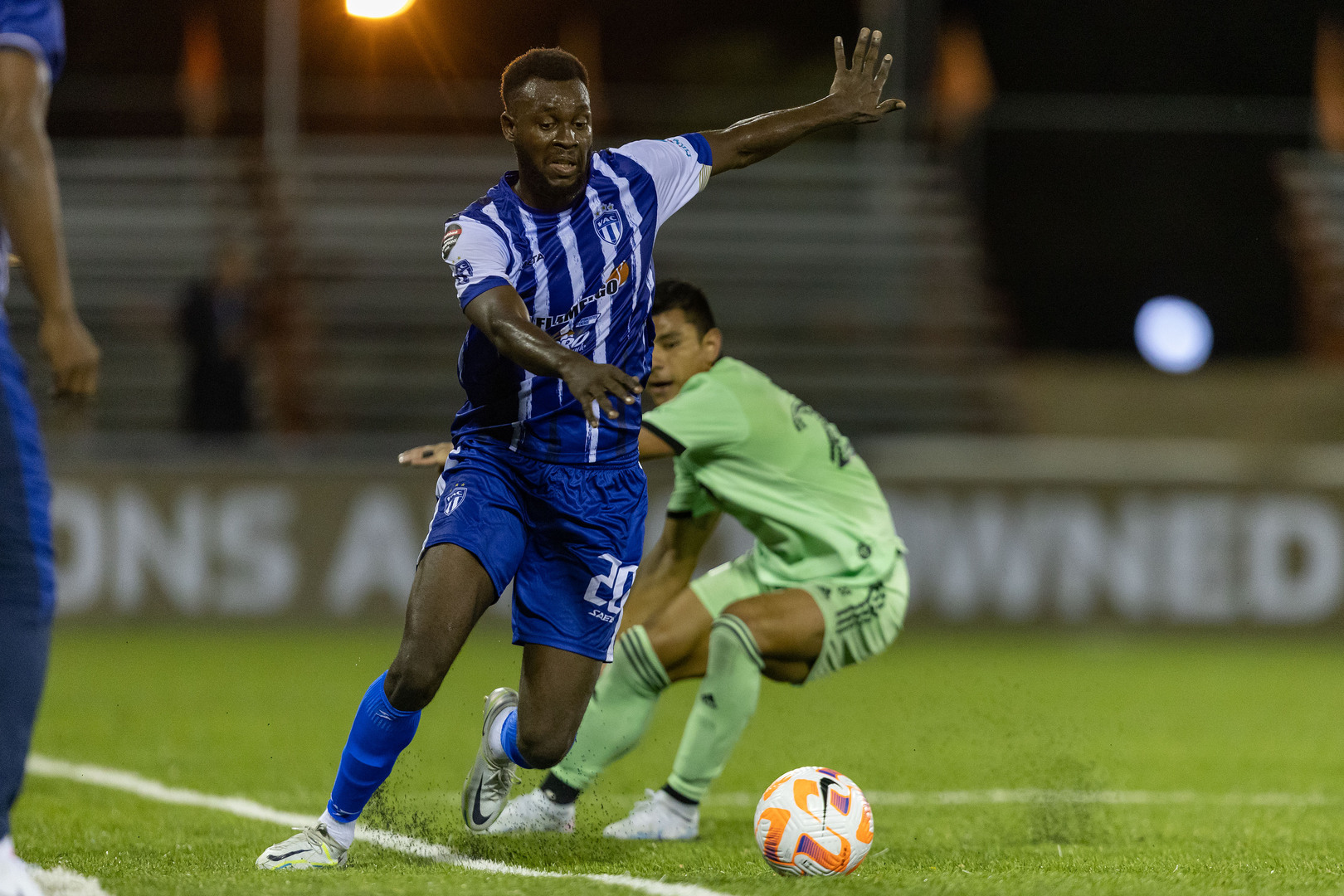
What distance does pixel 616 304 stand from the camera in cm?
489

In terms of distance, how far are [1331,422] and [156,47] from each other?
12876mm

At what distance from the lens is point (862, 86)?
5.32m

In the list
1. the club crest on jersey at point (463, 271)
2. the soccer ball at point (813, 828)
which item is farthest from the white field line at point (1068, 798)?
the club crest on jersey at point (463, 271)

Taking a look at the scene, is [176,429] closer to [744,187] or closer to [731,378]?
[744,187]

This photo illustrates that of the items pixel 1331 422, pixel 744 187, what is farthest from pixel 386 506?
pixel 1331 422

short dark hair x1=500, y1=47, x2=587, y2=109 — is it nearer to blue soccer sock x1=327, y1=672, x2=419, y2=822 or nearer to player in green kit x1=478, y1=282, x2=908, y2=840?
player in green kit x1=478, y1=282, x2=908, y2=840

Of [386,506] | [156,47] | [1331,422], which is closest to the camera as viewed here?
[386,506]

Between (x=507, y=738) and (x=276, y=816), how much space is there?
1050 mm

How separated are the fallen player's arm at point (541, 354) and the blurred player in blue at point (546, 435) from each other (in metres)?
0.04

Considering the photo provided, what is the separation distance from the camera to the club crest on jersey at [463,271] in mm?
4441

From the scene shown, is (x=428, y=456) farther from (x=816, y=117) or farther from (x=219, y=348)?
(x=219, y=348)

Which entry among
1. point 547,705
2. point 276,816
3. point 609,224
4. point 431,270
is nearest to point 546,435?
point 609,224

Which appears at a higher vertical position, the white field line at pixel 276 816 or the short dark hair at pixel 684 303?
the short dark hair at pixel 684 303

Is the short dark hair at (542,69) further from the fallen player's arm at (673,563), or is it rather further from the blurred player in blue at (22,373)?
the fallen player's arm at (673,563)
